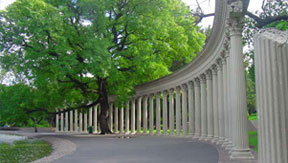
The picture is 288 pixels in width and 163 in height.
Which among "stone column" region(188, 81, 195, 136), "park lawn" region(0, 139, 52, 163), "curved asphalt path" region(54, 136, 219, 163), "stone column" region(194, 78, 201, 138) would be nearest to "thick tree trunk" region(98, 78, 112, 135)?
"stone column" region(188, 81, 195, 136)

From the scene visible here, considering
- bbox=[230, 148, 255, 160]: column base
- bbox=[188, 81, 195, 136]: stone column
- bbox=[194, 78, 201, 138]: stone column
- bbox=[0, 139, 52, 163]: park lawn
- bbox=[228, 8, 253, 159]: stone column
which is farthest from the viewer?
bbox=[188, 81, 195, 136]: stone column

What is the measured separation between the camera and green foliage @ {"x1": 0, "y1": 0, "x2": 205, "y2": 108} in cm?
3841

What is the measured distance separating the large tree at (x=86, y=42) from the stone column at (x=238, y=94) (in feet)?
70.8

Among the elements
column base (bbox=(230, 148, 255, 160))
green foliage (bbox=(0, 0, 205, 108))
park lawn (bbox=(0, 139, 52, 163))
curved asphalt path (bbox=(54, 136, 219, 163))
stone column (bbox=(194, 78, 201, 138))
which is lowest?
park lawn (bbox=(0, 139, 52, 163))

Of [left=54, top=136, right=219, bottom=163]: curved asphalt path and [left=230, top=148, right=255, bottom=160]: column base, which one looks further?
[left=54, top=136, right=219, bottom=163]: curved asphalt path

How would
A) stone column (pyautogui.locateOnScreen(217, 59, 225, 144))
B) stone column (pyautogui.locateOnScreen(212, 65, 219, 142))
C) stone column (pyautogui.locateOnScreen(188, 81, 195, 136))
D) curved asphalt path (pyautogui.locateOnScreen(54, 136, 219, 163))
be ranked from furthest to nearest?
1. stone column (pyautogui.locateOnScreen(188, 81, 195, 136))
2. stone column (pyautogui.locateOnScreen(212, 65, 219, 142))
3. stone column (pyautogui.locateOnScreen(217, 59, 225, 144))
4. curved asphalt path (pyautogui.locateOnScreen(54, 136, 219, 163))

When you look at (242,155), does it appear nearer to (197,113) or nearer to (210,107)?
(210,107)

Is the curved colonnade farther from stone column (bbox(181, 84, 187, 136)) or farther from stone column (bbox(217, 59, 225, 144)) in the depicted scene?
stone column (bbox(181, 84, 187, 136))

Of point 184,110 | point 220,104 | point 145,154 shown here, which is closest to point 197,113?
point 184,110

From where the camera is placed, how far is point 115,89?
4866 centimetres

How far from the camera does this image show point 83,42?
42.3 meters

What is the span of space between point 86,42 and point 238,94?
26882 millimetres

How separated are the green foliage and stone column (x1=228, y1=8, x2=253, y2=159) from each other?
21.5m

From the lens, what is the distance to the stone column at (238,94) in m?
18.5
